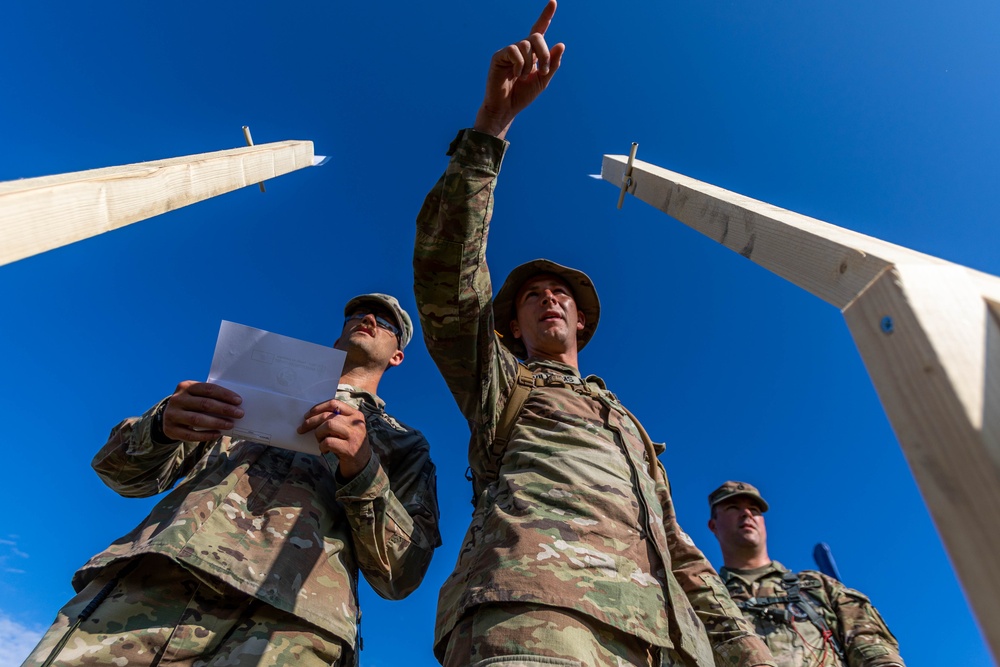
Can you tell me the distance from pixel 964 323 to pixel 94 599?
2817 millimetres

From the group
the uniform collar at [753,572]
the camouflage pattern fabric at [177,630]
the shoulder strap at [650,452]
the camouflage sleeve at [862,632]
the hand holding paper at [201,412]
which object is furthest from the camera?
the uniform collar at [753,572]

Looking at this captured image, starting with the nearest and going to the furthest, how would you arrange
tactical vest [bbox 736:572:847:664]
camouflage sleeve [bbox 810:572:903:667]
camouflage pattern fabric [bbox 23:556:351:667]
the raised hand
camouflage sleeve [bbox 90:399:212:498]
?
camouflage pattern fabric [bbox 23:556:351:667] → the raised hand → camouflage sleeve [bbox 90:399:212:498] → camouflage sleeve [bbox 810:572:903:667] → tactical vest [bbox 736:572:847:664]

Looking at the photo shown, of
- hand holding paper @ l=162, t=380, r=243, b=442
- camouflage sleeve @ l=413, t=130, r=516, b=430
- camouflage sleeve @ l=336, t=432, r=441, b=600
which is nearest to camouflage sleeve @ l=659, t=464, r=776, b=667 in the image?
camouflage sleeve @ l=413, t=130, r=516, b=430

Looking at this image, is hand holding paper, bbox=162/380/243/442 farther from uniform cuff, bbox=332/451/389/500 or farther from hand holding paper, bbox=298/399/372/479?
uniform cuff, bbox=332/451/389/500

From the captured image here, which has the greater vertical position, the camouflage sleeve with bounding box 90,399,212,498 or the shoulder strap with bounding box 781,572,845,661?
the shoulder strap with bounding box 781,572,845,661

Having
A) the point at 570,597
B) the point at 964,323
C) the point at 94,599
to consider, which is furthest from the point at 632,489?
the point at 94,599

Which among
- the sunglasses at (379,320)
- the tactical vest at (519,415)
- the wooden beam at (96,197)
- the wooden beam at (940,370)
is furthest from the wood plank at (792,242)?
the sunglasses at (379,320)

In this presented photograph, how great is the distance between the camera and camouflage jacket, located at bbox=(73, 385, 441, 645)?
7.32ft

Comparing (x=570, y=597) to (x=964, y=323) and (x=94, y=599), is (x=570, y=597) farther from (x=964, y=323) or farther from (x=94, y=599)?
(x=94, y=599)

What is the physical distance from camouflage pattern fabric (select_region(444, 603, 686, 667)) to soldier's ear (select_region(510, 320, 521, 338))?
229cm

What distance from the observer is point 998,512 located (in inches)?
25.0

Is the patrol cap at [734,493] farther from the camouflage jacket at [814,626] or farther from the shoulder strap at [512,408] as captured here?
the shoulder strap at [512,408]

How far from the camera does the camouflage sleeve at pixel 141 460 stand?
261cm

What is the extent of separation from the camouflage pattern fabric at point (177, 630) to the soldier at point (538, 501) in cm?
64
